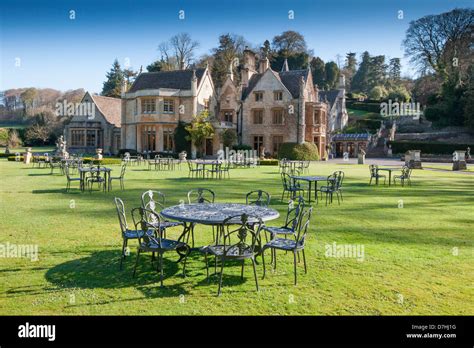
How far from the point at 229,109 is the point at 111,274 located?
40929mm

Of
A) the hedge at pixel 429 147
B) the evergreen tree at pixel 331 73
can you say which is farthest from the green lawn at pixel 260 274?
the evergreen tree at pixel 331 73

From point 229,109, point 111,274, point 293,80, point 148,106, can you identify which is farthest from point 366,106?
point 111,274

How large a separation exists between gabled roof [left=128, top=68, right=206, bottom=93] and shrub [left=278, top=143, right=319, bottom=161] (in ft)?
39.2

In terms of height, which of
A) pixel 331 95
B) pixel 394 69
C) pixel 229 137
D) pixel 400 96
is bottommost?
pixel 229 137

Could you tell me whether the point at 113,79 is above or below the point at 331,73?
below

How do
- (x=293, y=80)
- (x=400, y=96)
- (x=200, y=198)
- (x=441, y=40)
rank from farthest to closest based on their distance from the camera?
1. (x=400, y=96)
2. (x=441, y=40)
3. (x=293, y=80)
4. (x=200, y=198)

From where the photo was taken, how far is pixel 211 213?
6141 millimetres

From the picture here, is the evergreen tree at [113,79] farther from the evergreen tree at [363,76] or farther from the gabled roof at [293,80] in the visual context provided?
the evergreen tree at [363,76]

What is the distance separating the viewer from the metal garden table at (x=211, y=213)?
564 cm

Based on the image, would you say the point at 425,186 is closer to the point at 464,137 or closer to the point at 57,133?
the point at 464,137

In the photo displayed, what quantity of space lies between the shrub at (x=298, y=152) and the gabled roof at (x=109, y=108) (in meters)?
21.8

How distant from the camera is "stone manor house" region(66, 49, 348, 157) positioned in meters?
42.3

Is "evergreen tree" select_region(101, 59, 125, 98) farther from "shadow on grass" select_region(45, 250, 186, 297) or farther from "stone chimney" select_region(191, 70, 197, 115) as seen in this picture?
"shadow on grass" select_region(45, 250, 186, 297)

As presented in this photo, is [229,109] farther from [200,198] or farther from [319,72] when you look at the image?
[319,72]
